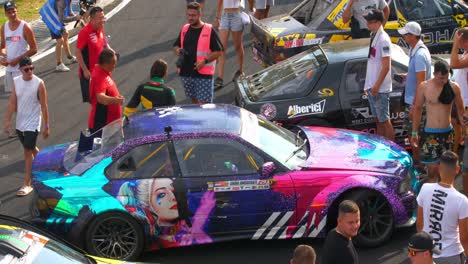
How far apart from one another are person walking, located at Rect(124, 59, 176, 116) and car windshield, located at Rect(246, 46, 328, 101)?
3.85 feet

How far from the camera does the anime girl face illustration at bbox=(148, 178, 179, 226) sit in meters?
7.77

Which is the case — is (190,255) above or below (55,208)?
below

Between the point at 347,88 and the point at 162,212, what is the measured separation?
10.5ft

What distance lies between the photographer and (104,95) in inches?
373

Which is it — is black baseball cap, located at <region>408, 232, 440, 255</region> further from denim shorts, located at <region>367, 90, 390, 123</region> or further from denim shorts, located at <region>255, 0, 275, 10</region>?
denim shorts, located at <region>255, 0, 275, 10</region>

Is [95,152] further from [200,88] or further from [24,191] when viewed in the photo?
[200,88]

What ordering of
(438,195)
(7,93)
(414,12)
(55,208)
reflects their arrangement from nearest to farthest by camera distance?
1. (438,195)
2. (55,208)
3. (414,12)
4. (7,93)

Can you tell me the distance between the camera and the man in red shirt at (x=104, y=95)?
373 inches

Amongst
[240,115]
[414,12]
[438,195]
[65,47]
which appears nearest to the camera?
[438,195]

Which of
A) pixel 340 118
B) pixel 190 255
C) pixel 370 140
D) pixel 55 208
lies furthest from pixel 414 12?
pixel 55 208

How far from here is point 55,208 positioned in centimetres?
772

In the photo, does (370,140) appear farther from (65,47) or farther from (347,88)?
(65,47)

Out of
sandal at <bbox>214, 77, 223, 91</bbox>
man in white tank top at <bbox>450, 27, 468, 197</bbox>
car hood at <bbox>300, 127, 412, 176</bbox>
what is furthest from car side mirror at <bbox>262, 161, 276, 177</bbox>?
sandal at <bbox>214, 77, 223, 91</bbox>

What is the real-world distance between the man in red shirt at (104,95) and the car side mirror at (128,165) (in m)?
1.78
